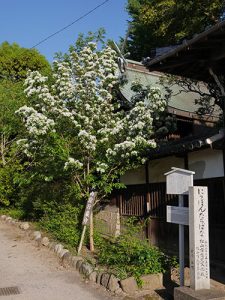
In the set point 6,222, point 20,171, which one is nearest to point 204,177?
point 6,222

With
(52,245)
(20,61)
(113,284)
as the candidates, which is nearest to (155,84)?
(52,245)

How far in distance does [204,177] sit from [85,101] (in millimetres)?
4369

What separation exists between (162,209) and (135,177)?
2100 millimetres

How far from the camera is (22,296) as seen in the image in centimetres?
776

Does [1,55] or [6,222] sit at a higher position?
[1,55]

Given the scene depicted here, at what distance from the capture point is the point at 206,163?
999cm

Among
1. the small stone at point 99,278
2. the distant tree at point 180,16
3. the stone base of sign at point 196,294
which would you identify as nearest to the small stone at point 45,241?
the small stone at point 99,278

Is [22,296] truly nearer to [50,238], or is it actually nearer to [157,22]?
[50,238]

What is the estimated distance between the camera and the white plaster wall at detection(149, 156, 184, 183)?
11219 mm

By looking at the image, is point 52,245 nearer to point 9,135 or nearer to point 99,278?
point 99,278

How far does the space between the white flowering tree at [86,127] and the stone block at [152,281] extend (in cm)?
368

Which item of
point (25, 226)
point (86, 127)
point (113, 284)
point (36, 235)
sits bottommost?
point (113, 284)

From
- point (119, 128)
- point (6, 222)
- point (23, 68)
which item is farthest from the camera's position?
point (23, 68)

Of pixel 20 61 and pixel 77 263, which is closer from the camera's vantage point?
pixel 77 263
